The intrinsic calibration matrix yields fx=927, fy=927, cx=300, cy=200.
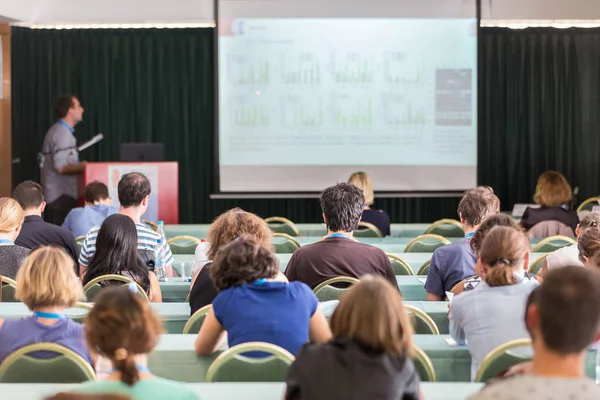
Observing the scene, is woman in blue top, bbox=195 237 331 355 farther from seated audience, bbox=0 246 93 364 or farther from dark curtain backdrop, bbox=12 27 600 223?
dark curtain backdrop, bbox=12 27 600 223

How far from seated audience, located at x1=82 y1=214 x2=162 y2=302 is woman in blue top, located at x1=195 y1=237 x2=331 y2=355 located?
1.47 metres

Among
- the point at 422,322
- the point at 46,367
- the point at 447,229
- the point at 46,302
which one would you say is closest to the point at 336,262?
the point at 422,322

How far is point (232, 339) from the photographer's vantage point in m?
3.28

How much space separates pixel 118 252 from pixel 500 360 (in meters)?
2.38

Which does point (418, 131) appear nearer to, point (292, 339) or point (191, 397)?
point (292, 339)

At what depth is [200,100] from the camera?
34.5 ft

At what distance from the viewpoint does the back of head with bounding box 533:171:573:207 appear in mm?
7402

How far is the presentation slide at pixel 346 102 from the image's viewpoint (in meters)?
9.91

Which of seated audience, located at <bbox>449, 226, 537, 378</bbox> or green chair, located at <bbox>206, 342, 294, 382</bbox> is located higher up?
seated audience, located at <bbox>449, 226, 537, 378</bbox>

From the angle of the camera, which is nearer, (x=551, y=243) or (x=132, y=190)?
(x=132, y=190)

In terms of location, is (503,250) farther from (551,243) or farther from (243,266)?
(551,243)

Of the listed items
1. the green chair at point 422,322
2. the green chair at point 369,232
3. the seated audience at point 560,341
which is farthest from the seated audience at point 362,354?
the green chair at point 369,232

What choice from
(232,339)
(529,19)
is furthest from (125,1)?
(232,339)

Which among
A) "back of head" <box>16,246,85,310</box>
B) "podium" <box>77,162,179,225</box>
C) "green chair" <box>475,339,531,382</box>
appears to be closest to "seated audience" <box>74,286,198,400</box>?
"back of head" <box>16,246,85,310</box>
